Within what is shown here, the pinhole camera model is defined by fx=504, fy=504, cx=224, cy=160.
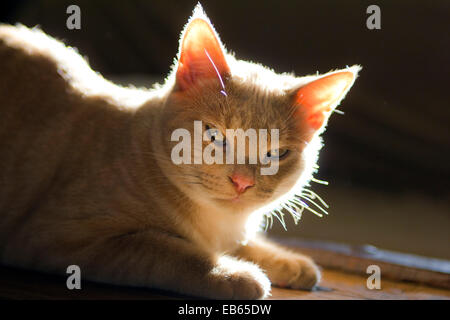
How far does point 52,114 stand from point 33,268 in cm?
48

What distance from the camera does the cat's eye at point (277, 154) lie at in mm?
1466

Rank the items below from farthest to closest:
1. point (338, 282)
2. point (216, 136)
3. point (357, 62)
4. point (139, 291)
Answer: point (357, 62) → point (338, 282) → point (216, 136) → point (139, 291)

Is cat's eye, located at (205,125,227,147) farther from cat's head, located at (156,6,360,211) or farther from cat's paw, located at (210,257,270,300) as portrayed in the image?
cat's paw, located at (210,257,270,300)

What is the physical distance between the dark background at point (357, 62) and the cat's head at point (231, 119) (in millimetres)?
1110

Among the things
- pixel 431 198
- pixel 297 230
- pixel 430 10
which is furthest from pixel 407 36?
pixel 297 230

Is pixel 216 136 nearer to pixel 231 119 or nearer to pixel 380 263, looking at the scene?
pixel 231 119

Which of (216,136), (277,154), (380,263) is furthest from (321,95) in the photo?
(380,263)

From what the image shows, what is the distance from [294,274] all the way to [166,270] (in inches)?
18.6

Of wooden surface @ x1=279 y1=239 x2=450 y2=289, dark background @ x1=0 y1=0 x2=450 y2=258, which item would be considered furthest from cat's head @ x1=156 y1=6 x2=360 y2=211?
dark background @ x1=0 y1=0 x2=450 y2=258

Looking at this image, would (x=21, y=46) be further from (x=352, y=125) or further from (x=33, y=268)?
(x=352, y=125)

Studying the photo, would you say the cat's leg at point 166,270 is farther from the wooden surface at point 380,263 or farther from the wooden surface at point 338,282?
the wooden surface at point 380,263

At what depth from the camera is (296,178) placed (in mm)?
1589

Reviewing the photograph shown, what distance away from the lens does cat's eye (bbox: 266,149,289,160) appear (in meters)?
1.47

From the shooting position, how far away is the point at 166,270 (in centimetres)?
129
